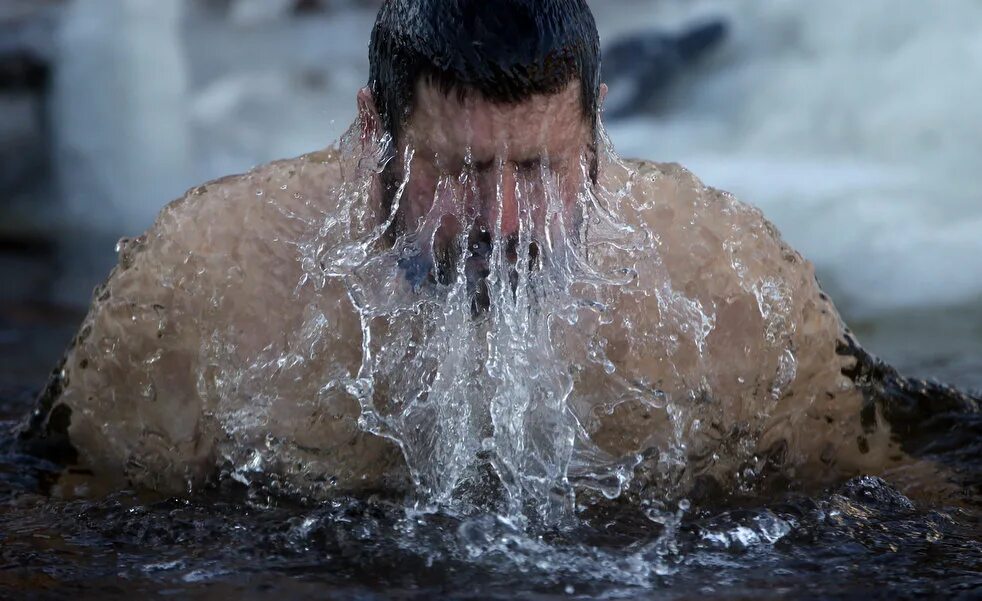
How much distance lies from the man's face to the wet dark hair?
0.02 metres

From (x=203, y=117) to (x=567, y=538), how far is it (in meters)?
5.89

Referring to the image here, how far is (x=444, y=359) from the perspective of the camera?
2311 mm

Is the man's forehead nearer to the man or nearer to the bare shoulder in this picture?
the man

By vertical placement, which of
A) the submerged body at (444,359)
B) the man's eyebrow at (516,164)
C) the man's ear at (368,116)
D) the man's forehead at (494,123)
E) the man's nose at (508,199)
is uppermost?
the man's ear at (368,116)

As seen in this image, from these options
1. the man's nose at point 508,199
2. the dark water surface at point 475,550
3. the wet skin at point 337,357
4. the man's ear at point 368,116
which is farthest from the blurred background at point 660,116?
the man's nose at point 508,199

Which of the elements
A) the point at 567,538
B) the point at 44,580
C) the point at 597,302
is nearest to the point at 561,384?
the point at 597,302

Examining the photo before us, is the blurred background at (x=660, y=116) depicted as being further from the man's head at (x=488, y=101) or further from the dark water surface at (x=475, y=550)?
the man's head at (x=488, y=101)

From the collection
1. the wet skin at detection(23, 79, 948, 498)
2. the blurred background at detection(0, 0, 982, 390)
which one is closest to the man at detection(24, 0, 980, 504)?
the wet skin at detection(23, 79, 948, 498)

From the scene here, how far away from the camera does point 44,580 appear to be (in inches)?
80.0

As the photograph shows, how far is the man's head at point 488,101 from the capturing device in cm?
202

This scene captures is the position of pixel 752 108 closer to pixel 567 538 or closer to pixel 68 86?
pixel 68 86

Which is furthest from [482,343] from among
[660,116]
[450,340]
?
[660,116]

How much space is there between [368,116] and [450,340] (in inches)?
15.6

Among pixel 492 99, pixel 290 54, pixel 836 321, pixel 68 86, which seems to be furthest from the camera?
pixel 290 54
